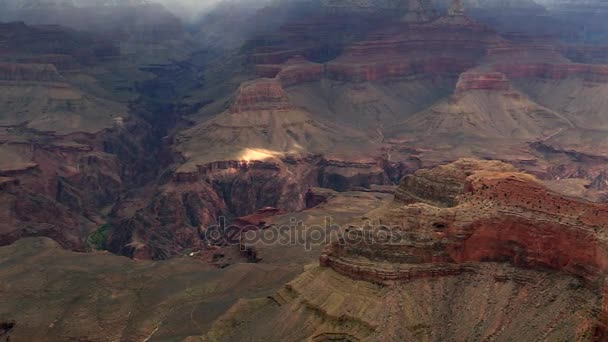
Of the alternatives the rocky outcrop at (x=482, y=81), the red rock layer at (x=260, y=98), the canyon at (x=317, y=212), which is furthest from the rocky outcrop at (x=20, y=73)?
the rocky outcrop at (x=482, y=81)

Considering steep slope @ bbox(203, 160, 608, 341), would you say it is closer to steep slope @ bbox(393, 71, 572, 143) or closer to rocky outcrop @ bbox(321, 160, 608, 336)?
rocky outcrop @ bbox(321, 160, 608, 336)

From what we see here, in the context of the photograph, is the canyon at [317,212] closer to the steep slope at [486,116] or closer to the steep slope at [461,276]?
the steep slope at [461,276]

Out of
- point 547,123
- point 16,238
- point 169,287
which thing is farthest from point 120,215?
point 547,123

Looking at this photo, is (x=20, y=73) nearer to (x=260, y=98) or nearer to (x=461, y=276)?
(x=260, y=98)

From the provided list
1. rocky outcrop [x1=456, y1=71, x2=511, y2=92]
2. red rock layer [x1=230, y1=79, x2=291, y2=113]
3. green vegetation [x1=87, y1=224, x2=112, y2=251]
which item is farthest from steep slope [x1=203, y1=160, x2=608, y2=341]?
rocky outcrop [x1=456, y1=71, x2=511, y2=92]

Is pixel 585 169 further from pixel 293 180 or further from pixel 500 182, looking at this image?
pixel 500 182
